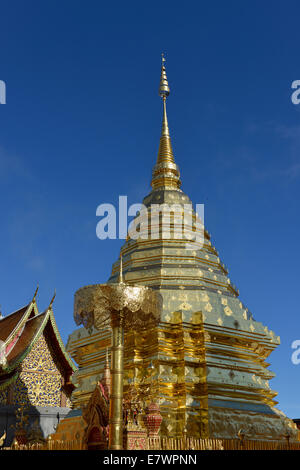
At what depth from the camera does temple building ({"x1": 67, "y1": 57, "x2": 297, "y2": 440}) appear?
36.4ft

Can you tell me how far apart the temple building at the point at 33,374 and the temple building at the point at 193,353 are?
9.01ft

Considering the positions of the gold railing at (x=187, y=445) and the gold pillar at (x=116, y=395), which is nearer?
the gold pillar at (x=116, y=395)

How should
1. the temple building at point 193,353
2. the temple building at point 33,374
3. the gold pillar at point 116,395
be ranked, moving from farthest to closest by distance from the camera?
the temple building at point 33,374 < the temple building at point 193,353 < the gold pillar at point 116,395

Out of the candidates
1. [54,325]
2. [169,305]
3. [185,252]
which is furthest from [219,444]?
[54,325]

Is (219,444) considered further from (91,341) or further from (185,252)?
(185,252)

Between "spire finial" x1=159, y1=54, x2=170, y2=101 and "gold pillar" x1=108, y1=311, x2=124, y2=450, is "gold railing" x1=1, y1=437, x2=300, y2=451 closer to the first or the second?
"gold pillar" x1=108, y1=311, x2=124, y2=450

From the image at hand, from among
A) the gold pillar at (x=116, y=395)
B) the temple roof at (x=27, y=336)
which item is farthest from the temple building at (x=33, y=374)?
the gold pillar at (x=116, y=395)

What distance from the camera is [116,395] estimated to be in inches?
329

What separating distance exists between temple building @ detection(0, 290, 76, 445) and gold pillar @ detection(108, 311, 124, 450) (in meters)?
7.05

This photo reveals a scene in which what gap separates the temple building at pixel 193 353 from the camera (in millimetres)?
11102

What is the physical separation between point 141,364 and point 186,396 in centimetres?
122

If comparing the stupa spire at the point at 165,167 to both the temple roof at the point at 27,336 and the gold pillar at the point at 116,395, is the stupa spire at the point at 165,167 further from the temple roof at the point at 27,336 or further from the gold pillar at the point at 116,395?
the gold pillar at the point at 116,395

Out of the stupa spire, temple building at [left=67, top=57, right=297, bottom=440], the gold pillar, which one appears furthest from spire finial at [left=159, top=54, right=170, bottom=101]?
the gold pillar

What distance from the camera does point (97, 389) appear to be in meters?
10.3
